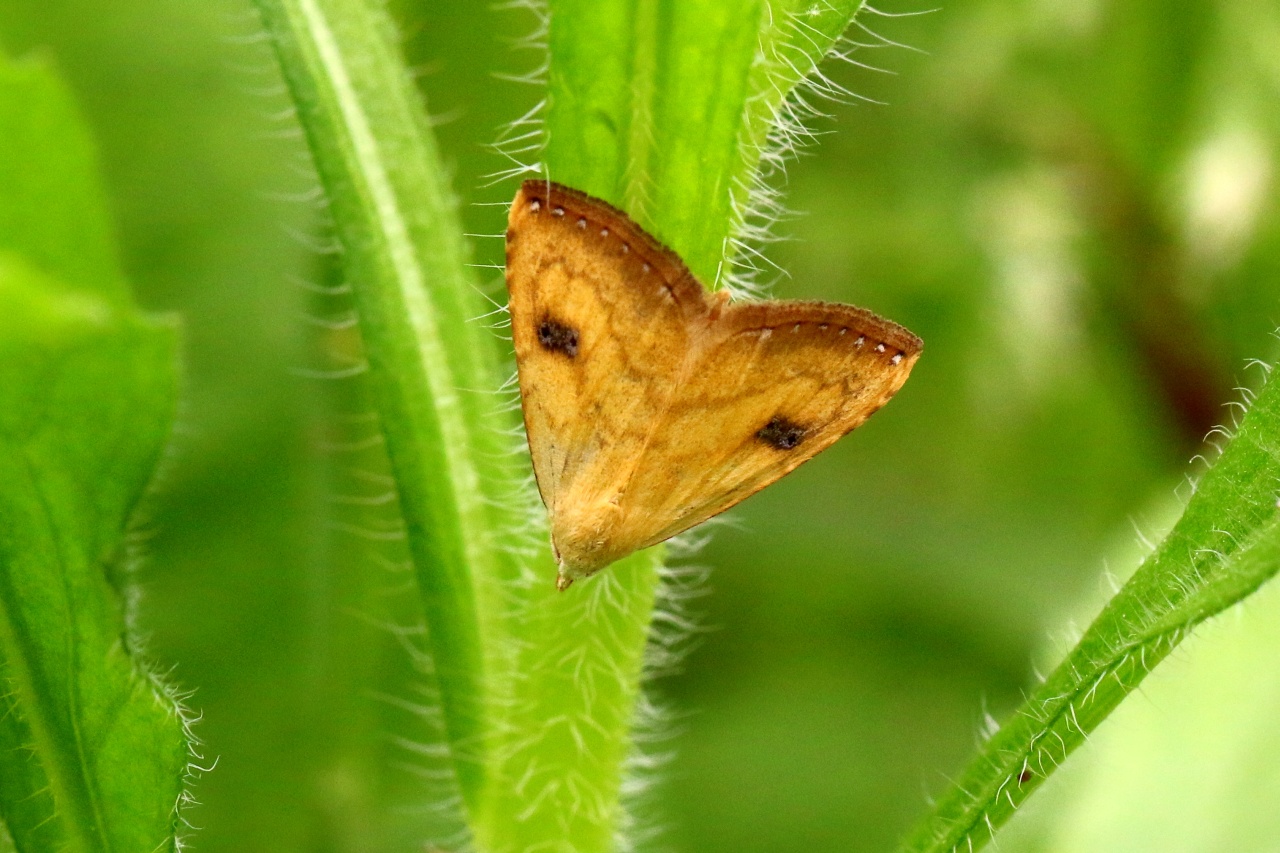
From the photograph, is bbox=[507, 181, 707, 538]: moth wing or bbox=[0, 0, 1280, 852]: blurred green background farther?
bbox=[0, 0, 1280, 852]: blurred green background

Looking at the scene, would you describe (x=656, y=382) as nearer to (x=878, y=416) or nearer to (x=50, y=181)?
(x=50, y=181)

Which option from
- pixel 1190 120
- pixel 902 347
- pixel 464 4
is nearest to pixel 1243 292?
pixel 1190 120

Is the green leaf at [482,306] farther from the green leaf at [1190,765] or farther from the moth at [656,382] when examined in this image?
the green leaf at [1190,765]

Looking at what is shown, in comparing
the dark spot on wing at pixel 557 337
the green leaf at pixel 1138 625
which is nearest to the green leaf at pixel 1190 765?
the green leaf at pixel 1138 625

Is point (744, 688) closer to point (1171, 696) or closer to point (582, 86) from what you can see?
point (1171, 696)

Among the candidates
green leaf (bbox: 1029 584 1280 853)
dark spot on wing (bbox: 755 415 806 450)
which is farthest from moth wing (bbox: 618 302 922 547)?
green leaf (bbox: 1029 584 1280 853)

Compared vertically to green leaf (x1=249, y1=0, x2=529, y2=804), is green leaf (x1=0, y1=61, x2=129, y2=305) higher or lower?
higher

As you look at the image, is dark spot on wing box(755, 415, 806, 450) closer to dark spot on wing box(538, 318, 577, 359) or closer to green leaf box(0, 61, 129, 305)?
dark spot on wing box(538, 318, 577, 359)
